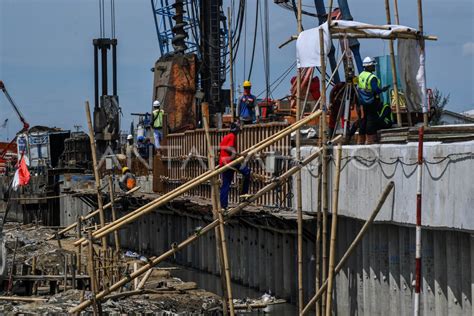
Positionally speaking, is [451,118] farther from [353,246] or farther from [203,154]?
[353,246]

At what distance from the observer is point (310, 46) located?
16.3 meters

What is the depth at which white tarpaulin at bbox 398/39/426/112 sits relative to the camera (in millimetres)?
17312

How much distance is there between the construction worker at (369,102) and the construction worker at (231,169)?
283cm

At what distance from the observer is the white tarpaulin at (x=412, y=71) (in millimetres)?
17312

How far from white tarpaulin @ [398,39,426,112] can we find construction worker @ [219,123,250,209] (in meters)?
3.79

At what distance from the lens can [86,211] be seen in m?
38.8

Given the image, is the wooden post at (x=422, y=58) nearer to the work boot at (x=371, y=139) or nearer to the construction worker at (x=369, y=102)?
the construction worker at (x=369, y=102)

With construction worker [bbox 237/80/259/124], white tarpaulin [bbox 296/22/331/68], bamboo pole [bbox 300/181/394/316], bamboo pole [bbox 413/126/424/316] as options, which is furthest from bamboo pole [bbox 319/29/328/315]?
construction worker [bbox 237/80/259/124]

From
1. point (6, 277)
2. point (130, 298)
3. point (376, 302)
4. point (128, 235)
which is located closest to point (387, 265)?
point (376, 302)

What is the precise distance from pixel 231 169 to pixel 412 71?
14.9 feet

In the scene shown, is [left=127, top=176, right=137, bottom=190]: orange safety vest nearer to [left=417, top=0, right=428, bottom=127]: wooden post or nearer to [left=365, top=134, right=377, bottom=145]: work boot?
[left=365, top=134, right=377, bottom=145]: work boot

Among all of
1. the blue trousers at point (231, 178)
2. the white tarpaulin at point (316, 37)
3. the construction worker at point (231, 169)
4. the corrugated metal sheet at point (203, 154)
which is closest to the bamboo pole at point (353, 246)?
the white tarpaulin at point (316, 37)

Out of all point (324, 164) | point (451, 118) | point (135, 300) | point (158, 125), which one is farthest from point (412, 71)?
point (158, 125)

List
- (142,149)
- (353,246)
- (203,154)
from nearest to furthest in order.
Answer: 1. (353,246)
2. (203,154)
3. (142,149)
